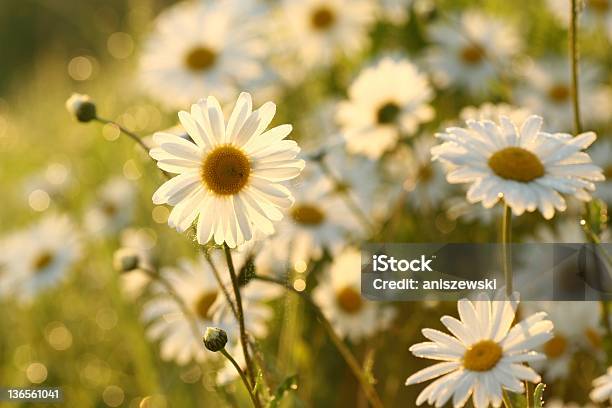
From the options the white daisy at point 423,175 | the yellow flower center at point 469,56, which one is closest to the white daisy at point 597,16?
the yellow flower center at point 469,56

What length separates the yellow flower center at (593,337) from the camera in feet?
4.60

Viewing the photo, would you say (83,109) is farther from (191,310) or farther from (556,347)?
(556,347)

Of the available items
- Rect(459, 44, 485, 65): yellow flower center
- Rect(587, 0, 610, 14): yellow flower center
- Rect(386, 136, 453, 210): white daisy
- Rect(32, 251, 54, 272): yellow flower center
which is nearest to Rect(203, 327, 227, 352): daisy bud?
Rect(386, 136, 453, 210): white daisy

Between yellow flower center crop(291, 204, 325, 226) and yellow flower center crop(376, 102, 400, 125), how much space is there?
0.90 feet

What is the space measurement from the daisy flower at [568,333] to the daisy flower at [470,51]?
3.39ft

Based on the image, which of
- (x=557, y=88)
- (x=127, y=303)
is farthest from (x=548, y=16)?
(x=127, y=303)

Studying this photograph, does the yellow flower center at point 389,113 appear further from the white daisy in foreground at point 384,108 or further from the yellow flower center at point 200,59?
the yellow flower center at point 200,59

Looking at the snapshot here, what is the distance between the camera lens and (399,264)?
52.4 inches

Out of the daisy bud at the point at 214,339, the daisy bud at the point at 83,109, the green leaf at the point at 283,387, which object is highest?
the daisy bud at the point at 83,109

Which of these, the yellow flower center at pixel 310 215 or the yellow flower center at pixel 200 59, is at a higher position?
the yellow flower center at pixel 200 59

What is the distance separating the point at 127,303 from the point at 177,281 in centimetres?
53

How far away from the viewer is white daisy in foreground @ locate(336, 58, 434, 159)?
6.14ft

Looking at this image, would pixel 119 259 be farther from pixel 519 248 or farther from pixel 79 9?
pixel 79 9

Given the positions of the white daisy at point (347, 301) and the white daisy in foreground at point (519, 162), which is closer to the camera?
the white daisy in foreground at point (519, 162)
